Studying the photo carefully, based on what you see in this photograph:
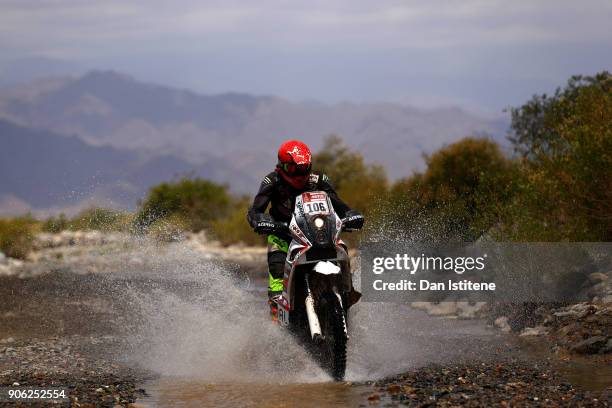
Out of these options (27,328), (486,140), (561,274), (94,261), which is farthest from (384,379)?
(94,261)

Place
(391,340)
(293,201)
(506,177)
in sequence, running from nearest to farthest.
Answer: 1. (293,201)
2. (391,340)
3. (506,177)

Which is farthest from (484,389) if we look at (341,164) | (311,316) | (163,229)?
(341,164)

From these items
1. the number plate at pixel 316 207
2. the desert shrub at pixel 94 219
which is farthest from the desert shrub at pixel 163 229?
the number plate at pixel 316 207

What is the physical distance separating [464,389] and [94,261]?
78.2 feet

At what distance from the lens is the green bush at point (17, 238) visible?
113 feet

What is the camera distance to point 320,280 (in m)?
10.5

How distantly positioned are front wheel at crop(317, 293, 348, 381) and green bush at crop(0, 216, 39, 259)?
25.8 metres

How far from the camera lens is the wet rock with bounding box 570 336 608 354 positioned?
12117 mm

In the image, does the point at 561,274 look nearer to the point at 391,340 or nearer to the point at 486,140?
the point at 391,340

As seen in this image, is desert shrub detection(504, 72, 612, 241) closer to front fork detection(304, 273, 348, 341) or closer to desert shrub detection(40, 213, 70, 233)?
front fork detection(304, 273, 348, 341)

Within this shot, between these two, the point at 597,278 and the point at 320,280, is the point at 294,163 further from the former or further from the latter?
the point at 597,278

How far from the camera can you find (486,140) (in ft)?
95.0

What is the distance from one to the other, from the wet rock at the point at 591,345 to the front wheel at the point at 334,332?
3.39 meters

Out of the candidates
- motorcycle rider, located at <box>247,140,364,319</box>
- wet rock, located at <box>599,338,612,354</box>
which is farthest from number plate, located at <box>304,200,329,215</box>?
wet rock, located at <box>599,338,612,354</box>
